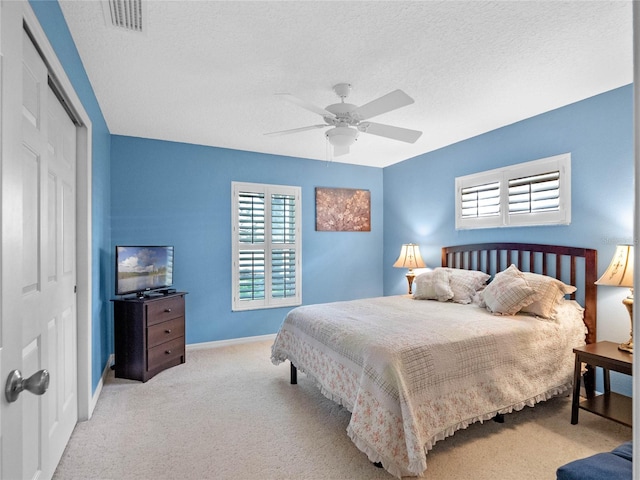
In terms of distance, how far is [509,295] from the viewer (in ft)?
9.87

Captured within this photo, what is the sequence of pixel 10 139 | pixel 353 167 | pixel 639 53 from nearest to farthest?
pixel 639 53 < pixel 10 139 < pixel 353 167

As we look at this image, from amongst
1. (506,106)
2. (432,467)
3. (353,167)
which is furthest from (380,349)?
(353,167)

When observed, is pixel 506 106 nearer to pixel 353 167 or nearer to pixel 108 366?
pixel 353 167

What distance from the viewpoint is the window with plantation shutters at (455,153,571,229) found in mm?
3280

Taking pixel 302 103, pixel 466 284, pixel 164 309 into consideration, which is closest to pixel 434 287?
pixel 466 284

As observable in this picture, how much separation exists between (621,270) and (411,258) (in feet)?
7.86

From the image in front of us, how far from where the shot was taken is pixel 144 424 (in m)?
2.60

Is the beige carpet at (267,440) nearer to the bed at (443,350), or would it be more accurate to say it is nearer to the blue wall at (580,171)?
the bed at (443,350)

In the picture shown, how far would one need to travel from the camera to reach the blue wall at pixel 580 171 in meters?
2.84

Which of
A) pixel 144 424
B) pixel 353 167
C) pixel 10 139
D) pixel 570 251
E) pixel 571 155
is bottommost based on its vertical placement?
pixel 144 424

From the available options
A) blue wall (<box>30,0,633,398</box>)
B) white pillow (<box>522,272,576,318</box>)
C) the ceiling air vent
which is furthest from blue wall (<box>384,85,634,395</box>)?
the ceiling air vent

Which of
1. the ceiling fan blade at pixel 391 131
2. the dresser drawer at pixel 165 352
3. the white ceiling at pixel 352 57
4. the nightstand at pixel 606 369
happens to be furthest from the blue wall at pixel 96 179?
the nightstand at pixel 606 369

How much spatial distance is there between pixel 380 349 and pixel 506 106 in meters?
2.58

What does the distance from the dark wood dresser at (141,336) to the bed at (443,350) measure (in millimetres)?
1216
